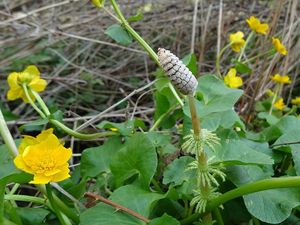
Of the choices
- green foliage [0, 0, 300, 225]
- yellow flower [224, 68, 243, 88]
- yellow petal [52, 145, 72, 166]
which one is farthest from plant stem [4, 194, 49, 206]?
yellow flower [224, 68, 243, 88]

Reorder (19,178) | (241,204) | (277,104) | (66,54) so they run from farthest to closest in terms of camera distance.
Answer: (66,54)
(277,104)
(241,204)
(19,178)

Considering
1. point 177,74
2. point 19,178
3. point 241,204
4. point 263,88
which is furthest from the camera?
point 263,88

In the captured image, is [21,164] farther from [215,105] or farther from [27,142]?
[215,105]

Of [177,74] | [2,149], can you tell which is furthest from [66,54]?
[177,74]

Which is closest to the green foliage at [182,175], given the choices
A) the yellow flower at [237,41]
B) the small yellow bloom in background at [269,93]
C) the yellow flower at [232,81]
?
the yellow flower at [232,81]

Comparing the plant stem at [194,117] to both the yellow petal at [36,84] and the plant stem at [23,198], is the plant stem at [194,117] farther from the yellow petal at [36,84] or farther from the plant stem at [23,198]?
the yellow petal at [36,84]

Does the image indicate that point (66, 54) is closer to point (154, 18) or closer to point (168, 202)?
point (154, 18)

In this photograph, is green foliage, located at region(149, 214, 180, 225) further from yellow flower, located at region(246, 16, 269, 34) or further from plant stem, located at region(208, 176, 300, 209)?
yellow flower, located at region(246, 16, 269, 34)
